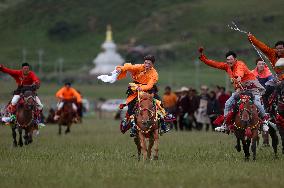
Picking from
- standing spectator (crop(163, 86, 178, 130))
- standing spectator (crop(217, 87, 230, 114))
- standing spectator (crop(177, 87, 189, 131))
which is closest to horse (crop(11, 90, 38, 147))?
standing spectator (crop(217, 87, 230, 114))

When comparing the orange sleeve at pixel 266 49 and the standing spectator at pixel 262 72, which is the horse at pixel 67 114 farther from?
the orange sleeve at pixel 266 49

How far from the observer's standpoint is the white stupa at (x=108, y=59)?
13565cm

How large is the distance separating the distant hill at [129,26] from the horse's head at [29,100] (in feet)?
334

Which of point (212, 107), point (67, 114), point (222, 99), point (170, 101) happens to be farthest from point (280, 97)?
point (170, 101)

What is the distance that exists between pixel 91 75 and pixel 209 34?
28.0 meters

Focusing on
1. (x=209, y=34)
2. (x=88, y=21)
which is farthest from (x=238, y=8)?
(x=88, y=21)

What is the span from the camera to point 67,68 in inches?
5172

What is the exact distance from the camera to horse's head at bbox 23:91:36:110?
26094 millimetres

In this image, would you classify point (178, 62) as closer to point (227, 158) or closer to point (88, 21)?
point (88, 21)

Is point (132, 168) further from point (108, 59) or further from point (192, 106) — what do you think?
point (108, 59)

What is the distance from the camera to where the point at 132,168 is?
17.3 m

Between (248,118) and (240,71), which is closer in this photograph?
(248,118)

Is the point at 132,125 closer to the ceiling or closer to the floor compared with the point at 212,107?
closer to the floor

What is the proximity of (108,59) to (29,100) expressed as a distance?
11259cm
